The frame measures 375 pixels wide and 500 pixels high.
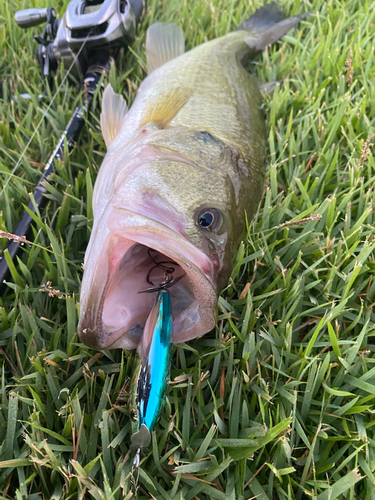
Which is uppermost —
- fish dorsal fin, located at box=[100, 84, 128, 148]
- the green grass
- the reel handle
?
the reel handle

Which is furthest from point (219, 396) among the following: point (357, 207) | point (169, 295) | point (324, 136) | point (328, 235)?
point (324, 136)

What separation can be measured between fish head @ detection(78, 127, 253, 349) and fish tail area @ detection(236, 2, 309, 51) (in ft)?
6.27

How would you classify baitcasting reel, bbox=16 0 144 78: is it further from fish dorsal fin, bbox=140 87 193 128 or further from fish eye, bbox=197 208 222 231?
fish eye, bbox=197 208 222 231

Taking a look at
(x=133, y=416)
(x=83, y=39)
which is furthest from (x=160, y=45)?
(x=133, y=416)

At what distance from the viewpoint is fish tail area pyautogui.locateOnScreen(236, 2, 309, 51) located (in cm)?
310

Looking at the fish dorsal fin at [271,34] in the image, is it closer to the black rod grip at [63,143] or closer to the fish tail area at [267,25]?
the fish tail area at [267,25]

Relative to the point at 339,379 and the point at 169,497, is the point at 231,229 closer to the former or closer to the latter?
the point at 339,379

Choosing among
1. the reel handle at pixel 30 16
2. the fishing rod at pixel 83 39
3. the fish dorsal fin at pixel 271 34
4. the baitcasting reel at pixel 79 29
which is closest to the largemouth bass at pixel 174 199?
the fishing rod at pixel 83 39

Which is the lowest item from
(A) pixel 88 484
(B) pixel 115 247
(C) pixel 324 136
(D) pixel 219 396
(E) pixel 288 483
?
(E) pixel 288 483

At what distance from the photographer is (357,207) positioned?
7.29 feet

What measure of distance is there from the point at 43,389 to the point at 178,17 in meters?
3.46

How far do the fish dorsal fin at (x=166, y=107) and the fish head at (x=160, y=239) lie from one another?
0.31m

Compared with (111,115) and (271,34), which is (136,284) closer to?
(111,115)

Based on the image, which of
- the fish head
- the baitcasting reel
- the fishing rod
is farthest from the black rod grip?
the fish head
